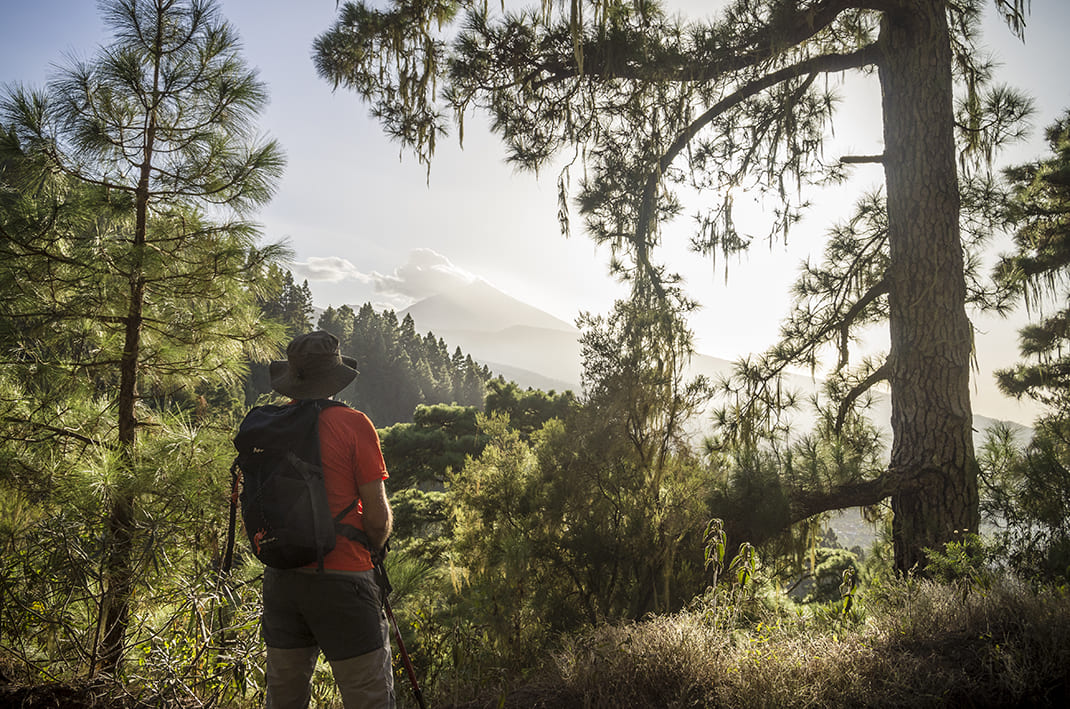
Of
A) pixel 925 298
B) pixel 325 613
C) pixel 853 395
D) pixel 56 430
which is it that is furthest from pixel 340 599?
pixel 853 395

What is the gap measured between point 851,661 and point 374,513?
2.17m

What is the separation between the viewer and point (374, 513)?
195 centimetres

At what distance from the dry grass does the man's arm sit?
3.94ft

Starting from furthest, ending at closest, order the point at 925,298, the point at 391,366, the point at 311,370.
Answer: the point at 391,366 < the point at 925,298 < the point at 311,370

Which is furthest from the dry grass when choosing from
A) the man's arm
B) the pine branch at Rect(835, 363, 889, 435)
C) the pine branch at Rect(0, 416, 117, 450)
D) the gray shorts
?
the pine branch at Rect(0, 416, 117, 450)

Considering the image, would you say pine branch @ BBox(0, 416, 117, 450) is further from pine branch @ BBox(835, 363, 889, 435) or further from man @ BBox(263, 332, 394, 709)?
pine branch @ BBox(835, 363, 889, 435)

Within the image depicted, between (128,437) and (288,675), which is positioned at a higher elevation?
(128,437)

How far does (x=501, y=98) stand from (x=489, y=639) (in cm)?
480

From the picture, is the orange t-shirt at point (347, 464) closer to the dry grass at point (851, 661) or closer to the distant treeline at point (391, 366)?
the dry grass at point (851, 661)

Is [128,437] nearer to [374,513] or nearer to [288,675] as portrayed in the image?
[288,675]

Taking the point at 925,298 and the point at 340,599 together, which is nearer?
the point at 340,599

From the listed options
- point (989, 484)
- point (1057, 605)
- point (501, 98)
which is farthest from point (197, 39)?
point (989, 484)

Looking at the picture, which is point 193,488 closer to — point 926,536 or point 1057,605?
point 1057,605

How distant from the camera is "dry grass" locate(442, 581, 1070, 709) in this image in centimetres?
205
